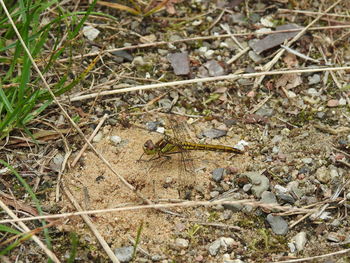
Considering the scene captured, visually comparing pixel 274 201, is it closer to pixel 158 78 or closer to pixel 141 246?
pixel 141 246

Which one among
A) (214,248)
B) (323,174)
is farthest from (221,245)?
(323,174)

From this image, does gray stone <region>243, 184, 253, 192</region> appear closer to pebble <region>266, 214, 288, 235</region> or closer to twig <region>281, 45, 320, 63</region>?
pebble <region>266, 214, 288, 235</region>

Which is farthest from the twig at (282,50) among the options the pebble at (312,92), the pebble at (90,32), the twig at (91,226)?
the twig at (91,226)

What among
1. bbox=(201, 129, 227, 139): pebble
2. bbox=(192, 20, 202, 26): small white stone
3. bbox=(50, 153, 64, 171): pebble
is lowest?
bbox=(50, 153, 64, 171): pebble

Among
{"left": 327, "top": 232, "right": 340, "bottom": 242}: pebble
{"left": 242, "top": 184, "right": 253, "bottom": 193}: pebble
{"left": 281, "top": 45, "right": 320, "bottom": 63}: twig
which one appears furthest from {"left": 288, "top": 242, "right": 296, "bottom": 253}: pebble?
{"left": 281, "top": 45, "right": 320, "bottom": 63}: twig

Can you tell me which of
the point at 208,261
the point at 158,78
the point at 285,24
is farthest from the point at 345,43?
the point at 208,261

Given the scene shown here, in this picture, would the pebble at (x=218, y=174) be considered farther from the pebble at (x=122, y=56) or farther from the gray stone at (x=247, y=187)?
the pebble at (x=122, y=56)
